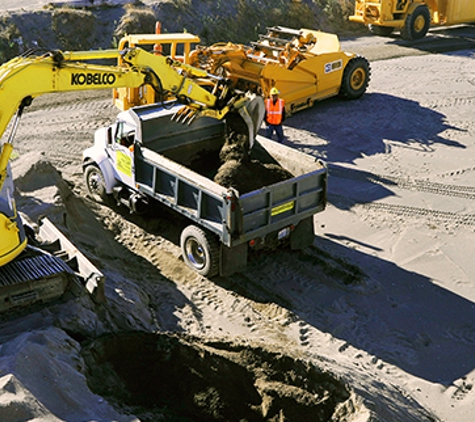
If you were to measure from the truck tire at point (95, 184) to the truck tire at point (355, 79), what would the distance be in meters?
7.86

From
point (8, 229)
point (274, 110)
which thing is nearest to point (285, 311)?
point (8, 229)

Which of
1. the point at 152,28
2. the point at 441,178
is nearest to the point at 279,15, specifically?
the point at 152,28

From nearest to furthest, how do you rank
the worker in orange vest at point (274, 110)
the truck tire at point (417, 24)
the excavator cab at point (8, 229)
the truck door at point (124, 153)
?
the excavator cab at point (8, 229), the truck door at point (124, 153), the worker in orange vest at point (274, 110), the truck tire at point (417, 24)

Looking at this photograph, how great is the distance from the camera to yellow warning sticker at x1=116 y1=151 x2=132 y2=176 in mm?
10883

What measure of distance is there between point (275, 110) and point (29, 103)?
6897 mm

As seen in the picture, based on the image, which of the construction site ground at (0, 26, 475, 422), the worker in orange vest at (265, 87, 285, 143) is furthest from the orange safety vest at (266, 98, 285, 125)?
the construction site ground at (0, 26, 475, 422)

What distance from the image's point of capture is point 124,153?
11.0 meters

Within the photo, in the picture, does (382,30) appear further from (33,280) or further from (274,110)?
(33,280)

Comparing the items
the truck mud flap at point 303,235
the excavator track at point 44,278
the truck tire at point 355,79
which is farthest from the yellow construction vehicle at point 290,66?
the excavator track at point 44,278

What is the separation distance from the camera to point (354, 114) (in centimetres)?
1648

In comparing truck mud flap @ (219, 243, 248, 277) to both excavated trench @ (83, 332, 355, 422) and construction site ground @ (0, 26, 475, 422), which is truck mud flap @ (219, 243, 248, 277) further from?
excavated trench @ (83, 332, 355, 422)

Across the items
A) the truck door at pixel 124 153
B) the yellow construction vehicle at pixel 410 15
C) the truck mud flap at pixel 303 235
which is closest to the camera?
the truck mud flap at pixel 303 235

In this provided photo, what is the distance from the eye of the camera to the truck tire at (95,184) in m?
11.8

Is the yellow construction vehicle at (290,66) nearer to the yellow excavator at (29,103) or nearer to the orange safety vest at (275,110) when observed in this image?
the orange safety vest at (275,110)
